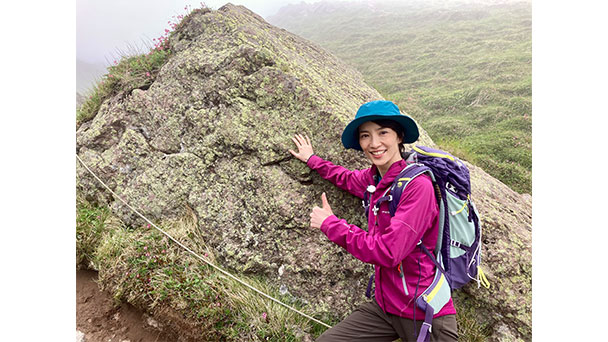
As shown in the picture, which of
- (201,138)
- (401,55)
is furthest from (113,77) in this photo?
(401,55)

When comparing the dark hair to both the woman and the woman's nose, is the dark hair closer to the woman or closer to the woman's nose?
the woman

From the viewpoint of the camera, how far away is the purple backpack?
131 inches

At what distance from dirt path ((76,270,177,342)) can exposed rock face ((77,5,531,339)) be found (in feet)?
4.88

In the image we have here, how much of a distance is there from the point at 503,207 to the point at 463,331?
8.09 feet

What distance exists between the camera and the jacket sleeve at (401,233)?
3.02 metres

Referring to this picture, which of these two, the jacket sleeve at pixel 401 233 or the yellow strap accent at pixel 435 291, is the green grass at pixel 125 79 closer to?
the jacket sleeve at pixel 401 233

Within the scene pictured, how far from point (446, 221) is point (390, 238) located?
92 cm

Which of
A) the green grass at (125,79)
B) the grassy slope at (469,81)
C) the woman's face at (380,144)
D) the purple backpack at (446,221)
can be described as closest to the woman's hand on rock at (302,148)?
the woman's face at (380,144)

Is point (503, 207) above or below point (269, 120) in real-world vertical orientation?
below

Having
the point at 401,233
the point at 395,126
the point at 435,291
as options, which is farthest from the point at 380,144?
the point at 435,291

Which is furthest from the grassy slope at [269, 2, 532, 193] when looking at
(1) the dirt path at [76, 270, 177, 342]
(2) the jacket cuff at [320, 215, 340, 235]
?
(1) the dirt path at [76, 270, 177, 342]

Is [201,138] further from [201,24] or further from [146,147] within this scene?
[201,24]

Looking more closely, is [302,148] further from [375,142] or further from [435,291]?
[435,291]

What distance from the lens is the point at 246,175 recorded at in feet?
17.3
